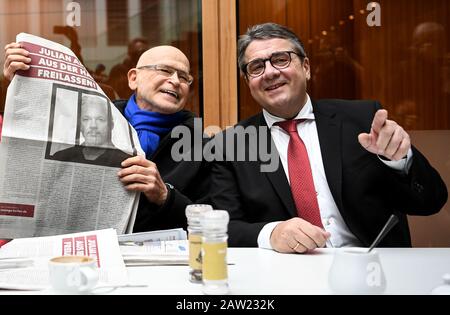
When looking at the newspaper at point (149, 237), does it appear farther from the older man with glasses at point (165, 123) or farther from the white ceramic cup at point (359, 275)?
the white ceramic cup at point (359, 275)

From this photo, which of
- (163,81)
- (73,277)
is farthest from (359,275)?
(163,81)

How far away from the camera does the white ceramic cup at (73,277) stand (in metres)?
0.77

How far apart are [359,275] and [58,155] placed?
81cm

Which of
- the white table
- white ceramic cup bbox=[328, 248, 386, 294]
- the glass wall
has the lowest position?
the white table

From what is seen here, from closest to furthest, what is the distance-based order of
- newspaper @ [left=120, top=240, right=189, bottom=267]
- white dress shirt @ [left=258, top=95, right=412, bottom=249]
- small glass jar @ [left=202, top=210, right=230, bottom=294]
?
small glass jar @ [left=202, top=210, right=230, bottom=294] < newspaper @ [left=120, top=240, right=189, bottom=267] < white dress shirt @ [left=258, top=95, right=412, bottom=249]

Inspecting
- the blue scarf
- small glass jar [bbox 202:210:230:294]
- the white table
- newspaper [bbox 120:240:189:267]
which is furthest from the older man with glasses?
small glass jar [bbox 202:210:230:294]

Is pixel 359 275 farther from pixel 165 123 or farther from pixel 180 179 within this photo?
pixel 165 123

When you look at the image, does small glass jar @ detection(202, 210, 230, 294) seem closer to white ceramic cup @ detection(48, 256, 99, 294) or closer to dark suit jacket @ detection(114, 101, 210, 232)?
white ceramic cup @ detection(48, 256, 99, 294)

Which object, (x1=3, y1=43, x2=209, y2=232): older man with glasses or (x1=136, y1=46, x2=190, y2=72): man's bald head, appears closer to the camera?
(x1=3, y1=43, x2=209, y2=232): older man with glasses

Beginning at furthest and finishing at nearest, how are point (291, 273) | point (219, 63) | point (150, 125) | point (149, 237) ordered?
point (219, 63) < point (150, 125) < point (149, 237) < point (291, 273)

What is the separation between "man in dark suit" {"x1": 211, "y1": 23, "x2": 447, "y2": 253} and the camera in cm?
143

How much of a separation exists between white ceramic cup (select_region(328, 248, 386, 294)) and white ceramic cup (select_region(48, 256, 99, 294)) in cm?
40

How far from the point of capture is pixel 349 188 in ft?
4.97

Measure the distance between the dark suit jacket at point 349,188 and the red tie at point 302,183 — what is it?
0.03 meters
